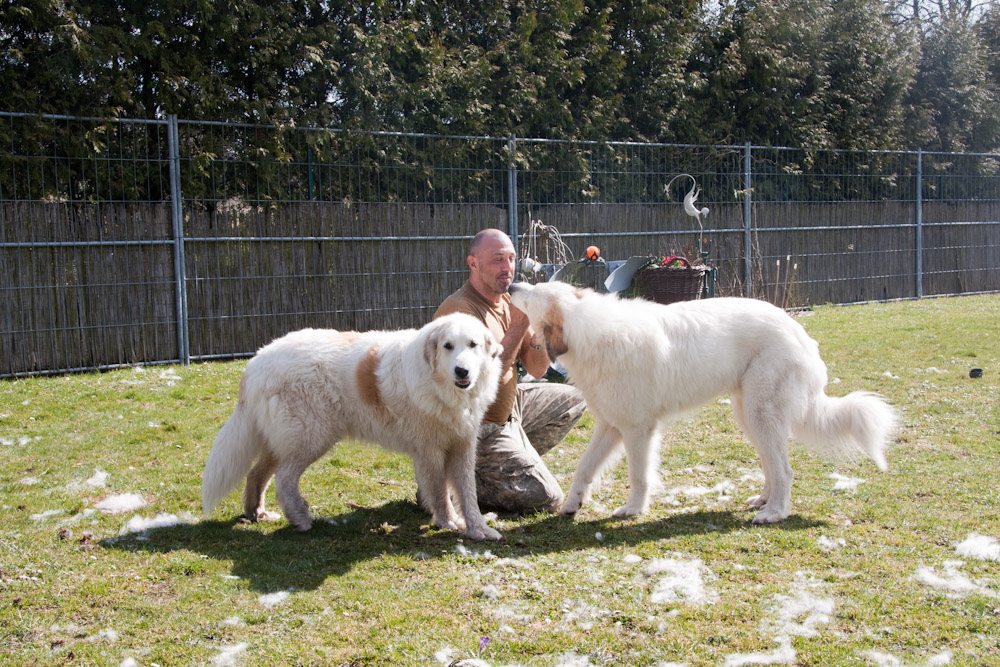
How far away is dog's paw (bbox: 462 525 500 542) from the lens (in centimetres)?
402

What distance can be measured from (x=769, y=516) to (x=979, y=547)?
94 cm

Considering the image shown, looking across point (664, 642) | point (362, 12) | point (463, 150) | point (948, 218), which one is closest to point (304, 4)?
point (362, 12)

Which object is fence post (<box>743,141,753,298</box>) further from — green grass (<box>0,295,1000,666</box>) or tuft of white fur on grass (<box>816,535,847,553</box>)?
tuft of white fur on grass (<box>816,535,847,553</box>)

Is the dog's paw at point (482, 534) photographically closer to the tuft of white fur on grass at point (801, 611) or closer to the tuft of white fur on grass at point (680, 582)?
the tuft of white fur on grass at point (680, 582)

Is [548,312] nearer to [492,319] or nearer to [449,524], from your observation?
[492,319]

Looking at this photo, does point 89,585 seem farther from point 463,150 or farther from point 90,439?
point 463,150

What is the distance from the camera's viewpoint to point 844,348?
906cm

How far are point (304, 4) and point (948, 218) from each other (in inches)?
504

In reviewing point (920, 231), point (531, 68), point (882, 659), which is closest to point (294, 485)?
point (882, 659)

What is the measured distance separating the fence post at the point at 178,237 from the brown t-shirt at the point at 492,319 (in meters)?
5.37

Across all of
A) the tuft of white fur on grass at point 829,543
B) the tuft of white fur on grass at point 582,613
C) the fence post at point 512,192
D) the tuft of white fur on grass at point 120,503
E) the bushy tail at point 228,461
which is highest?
the fence post at point 512,192

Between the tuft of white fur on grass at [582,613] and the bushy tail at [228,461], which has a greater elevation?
the bushy tail at [228,461]

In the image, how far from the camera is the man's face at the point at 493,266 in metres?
4.39

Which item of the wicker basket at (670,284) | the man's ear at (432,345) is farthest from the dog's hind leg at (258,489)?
the wicker basket at (670,284)
